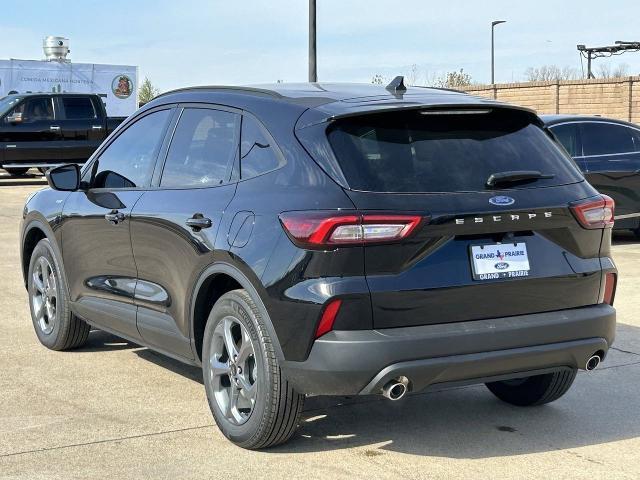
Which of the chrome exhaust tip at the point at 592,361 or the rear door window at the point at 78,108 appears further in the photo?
the rear door window at the point at 78,108

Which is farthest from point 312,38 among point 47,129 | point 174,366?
point 174,366

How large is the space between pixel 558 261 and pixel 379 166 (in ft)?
3.12

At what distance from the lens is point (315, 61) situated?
69.8 feet

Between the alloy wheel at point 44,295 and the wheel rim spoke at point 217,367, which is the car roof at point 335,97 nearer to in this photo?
the wheel rim spoke at point 217,367

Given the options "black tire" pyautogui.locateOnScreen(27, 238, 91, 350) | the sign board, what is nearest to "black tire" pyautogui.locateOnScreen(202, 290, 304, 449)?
"black tire" pyautogui.locateOnScreen(27, 238, 91, 350)

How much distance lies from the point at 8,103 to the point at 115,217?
18.4 meters

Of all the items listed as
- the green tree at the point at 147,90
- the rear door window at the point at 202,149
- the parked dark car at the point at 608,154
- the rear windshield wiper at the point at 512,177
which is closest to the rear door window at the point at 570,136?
the parked dark car at the point at 608,154

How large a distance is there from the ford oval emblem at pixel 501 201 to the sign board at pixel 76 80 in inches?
1193

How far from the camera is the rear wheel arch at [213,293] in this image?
4.60 m

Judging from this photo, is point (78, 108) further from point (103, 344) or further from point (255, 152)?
point (255, 152)

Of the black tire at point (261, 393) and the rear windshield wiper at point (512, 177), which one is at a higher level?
the rear windshield wiper at point (512, 177)

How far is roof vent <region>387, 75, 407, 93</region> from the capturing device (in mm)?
5211

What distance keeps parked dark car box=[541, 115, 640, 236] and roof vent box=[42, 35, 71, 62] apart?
2607 centimetres

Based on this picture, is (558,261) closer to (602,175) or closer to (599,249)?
(599,249)
